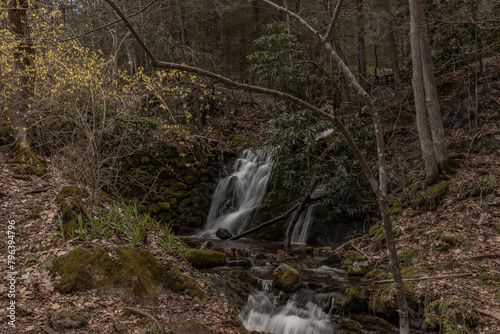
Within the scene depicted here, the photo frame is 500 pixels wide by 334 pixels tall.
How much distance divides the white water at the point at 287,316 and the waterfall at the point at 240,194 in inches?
215

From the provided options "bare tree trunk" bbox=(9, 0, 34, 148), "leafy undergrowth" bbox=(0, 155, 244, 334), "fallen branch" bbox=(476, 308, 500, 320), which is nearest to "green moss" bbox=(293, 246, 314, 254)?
"leafy undergrowth" bbox=(0, 155, 244, 334)

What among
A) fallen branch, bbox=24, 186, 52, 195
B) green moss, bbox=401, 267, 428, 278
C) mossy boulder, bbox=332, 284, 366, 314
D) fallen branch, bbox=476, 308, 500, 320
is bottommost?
mossy boulder, bbox=332, 284, 366, 314

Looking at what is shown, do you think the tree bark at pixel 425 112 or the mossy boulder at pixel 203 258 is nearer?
the mossy boulder at pixel 203 258

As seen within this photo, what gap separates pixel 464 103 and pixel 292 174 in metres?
6.03

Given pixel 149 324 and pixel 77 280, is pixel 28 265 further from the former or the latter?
pixel 149 324

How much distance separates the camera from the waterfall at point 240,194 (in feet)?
39.2

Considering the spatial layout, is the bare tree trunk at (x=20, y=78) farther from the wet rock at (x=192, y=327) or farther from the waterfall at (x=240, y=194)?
the wet rock at (x=192, y=327)

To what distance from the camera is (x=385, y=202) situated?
3.56 metres

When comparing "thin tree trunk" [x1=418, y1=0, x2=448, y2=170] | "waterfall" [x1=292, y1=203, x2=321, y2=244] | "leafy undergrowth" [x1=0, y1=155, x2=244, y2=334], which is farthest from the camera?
"waterfall" [x1=292, y1=203, x2=321, y2=244]

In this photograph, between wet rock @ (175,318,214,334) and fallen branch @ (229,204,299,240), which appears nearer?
wet rock @ (175,318,214,334)

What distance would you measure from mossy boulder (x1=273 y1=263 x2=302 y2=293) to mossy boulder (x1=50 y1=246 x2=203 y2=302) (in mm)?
2013

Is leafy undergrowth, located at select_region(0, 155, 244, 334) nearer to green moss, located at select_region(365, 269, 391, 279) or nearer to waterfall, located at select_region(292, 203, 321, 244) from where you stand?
green moss, located at select_region(365, 269, 391, 279)

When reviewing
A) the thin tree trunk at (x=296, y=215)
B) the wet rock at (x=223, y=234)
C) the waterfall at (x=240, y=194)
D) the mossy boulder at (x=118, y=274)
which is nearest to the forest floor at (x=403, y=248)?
the mossy boulder at (x=118, y=274)

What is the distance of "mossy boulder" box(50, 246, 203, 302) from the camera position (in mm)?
4152
